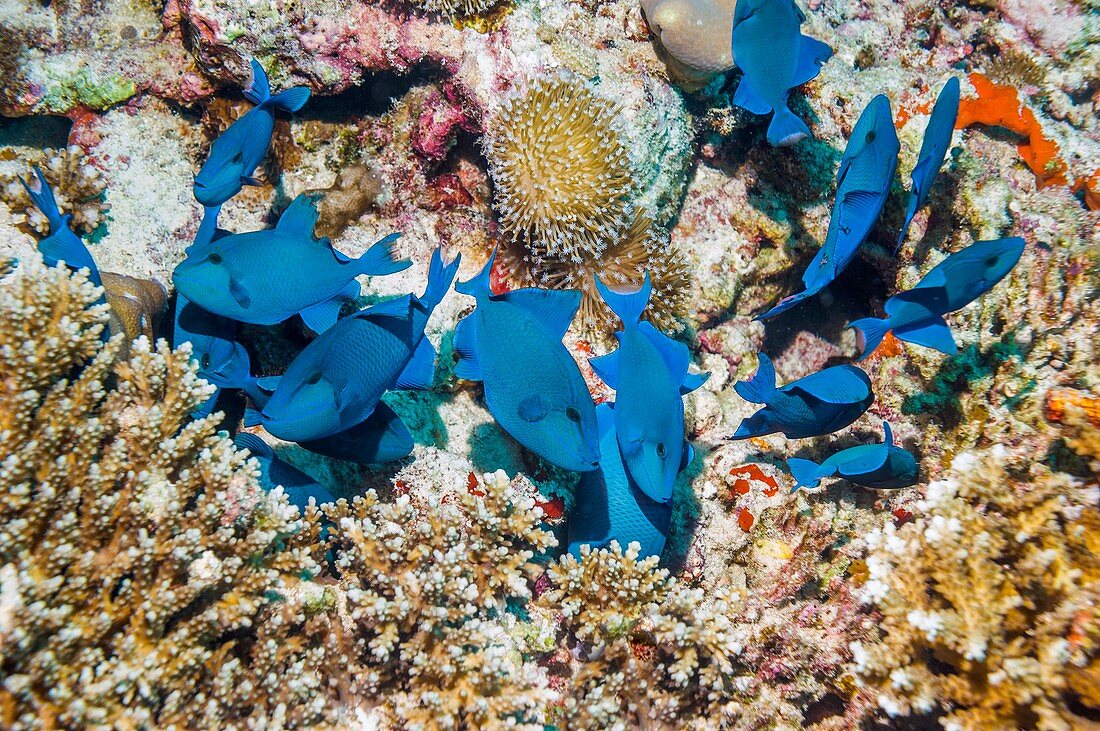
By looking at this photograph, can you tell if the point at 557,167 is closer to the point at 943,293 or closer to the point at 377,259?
the point at 377,259

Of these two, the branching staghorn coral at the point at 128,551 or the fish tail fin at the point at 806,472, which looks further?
the fish tail fin at the point at 806,472

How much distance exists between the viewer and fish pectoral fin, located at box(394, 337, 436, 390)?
2674 mm

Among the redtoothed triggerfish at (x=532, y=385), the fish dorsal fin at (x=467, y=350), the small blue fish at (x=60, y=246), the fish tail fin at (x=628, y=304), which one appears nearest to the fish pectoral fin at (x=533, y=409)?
the redtoothed triggerfish at (x=532, y=385)

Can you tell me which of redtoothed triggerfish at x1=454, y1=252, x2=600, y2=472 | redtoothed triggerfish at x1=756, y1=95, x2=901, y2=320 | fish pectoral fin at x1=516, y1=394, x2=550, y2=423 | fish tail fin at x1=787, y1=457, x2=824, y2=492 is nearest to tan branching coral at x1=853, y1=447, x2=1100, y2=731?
fish tail fin at x1=787, y1=457, x2=824, y2=492

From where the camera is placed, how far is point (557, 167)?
3.37 m

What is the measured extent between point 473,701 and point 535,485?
1107 mm

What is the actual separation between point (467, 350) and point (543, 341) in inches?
14.5

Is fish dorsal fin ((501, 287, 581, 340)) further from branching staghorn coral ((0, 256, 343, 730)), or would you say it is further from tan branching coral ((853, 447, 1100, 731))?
tan branching coral ((853, 447, 1100, 731))

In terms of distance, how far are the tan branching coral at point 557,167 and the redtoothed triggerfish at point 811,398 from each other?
1177 millimetres

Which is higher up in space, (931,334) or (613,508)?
(931,334)

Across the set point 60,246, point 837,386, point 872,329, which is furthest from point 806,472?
point 60,246

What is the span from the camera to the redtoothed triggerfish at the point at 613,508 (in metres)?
2.84

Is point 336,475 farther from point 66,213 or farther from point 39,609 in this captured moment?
point 66,213

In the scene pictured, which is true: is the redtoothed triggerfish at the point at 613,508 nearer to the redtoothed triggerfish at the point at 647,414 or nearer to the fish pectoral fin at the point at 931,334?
the redtoothed triggerfish at the point at 647,414
